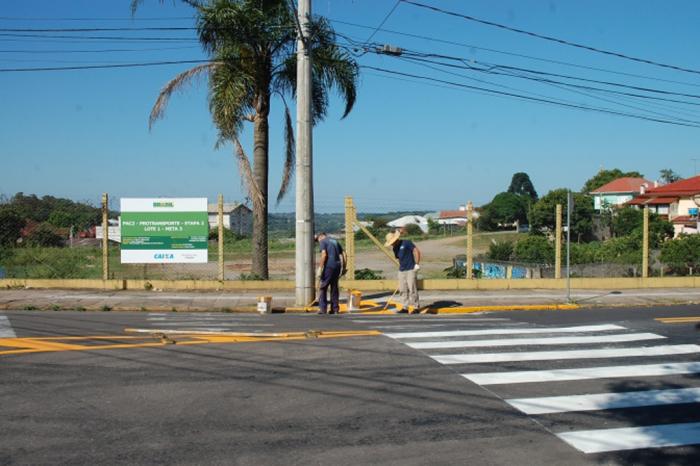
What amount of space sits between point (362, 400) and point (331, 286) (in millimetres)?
7128

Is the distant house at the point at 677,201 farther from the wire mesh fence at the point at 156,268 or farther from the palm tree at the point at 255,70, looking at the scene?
the palm tree at the point at 255,70

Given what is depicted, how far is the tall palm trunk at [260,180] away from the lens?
19.5 meters

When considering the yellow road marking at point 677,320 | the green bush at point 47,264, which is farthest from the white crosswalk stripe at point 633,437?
the green bush at point 47,264

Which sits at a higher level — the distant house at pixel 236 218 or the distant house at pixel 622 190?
the distant house at pixel 622 190

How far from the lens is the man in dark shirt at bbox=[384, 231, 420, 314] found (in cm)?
1427

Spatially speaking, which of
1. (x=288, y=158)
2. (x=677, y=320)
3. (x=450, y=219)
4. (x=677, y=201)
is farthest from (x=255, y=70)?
(x=677, y=201)

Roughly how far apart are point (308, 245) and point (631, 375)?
8.26 m

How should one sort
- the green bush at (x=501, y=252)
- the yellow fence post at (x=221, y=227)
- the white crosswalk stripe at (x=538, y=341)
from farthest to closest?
the green bush at (x=501, y=252), the yellow fence post at (x=221, y=227), the white crosswalk stripe at (x=538, y=341)

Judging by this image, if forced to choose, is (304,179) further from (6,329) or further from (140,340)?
(6,329)

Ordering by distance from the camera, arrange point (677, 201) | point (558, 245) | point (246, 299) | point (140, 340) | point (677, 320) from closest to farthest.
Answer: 1. point (140, 340)
2. point (677, 320)
3. point (246, 299)
4. point (558, 245)
5. point (677, 201)

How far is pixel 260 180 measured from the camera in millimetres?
19453

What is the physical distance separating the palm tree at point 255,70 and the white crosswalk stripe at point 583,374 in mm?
9060

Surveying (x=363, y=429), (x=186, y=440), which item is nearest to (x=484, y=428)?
(x=363, y=429)

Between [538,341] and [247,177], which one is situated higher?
[247,177]
